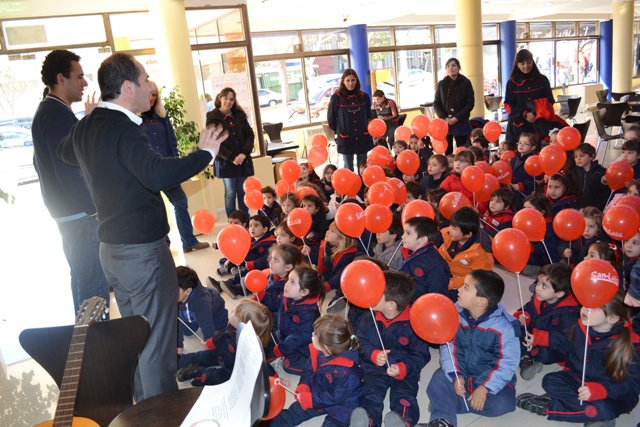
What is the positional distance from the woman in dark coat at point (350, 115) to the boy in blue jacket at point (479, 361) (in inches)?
134

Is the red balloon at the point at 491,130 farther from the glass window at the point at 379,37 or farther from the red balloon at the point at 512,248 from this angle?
the glass window at the point at 379,37

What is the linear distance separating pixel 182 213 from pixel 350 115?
2074 millimetres

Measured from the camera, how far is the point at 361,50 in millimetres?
11328

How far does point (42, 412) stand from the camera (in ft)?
8.29

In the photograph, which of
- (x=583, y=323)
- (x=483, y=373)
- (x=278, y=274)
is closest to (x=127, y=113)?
(x=278, y=274)

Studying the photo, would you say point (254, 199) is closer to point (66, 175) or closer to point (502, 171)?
point (66, 175)

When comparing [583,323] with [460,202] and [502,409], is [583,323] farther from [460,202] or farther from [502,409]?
[460,202]

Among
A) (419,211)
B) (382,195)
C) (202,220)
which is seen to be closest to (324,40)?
(202,220)

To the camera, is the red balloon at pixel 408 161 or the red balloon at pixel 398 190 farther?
the red balloon at pixel 408 161

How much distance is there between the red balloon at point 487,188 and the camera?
163 inches

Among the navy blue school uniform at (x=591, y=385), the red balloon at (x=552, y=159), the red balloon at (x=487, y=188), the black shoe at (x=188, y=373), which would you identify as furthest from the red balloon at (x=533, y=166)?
the black shoe at (x=188, y=373)

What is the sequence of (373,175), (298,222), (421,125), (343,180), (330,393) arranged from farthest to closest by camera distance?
1. (421,125)
2. (373,175)
3. (343,180)
4. (298,222)
5. (330,393)

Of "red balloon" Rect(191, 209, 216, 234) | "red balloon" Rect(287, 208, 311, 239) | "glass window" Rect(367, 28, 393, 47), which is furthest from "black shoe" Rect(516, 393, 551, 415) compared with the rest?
"glass window" Rect(367, 28, 393, 47)

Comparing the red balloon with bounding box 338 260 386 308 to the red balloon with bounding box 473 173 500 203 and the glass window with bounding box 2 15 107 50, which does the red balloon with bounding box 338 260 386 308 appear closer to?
the red balloon with bounding box 473 173 500 203
